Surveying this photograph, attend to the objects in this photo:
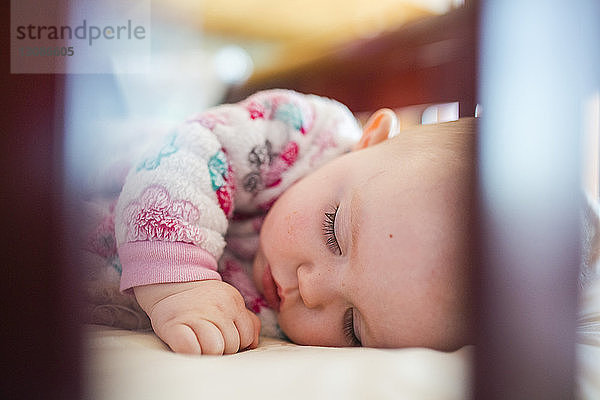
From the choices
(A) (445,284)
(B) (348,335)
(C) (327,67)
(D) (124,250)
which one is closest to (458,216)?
(A) (445,284)

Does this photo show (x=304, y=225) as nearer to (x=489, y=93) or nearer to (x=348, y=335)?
(x=348, y=335)

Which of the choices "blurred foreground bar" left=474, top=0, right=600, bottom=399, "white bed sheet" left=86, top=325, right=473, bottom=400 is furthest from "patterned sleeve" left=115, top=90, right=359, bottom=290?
"blurred foreground bar" left=474, top=0, right=600, bottom=399

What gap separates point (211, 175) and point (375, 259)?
9.5 inches

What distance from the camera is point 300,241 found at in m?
0.49

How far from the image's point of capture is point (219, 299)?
1.48 ft

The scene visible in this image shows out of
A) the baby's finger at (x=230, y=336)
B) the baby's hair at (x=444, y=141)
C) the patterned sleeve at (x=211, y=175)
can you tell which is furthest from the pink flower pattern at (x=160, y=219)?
the baby's hair at (x=444, y=141)

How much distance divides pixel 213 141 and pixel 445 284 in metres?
0.33

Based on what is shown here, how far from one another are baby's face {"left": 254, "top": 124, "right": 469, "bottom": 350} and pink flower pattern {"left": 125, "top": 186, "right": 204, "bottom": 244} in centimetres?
9

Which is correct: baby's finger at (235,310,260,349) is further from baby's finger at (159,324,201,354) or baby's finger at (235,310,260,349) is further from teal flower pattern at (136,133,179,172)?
teal flower pattern at (136,133,179,172)

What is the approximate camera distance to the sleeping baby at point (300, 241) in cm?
38

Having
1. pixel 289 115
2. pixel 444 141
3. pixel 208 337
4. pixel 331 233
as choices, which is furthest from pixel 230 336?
pixel 289 115

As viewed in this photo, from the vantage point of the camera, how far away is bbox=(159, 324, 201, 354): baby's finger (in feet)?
1.24

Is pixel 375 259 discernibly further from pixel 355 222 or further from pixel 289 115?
pixel 289 115

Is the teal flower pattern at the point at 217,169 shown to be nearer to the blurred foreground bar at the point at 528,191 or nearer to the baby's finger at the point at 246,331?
the baby's finger at the point at 246,331
